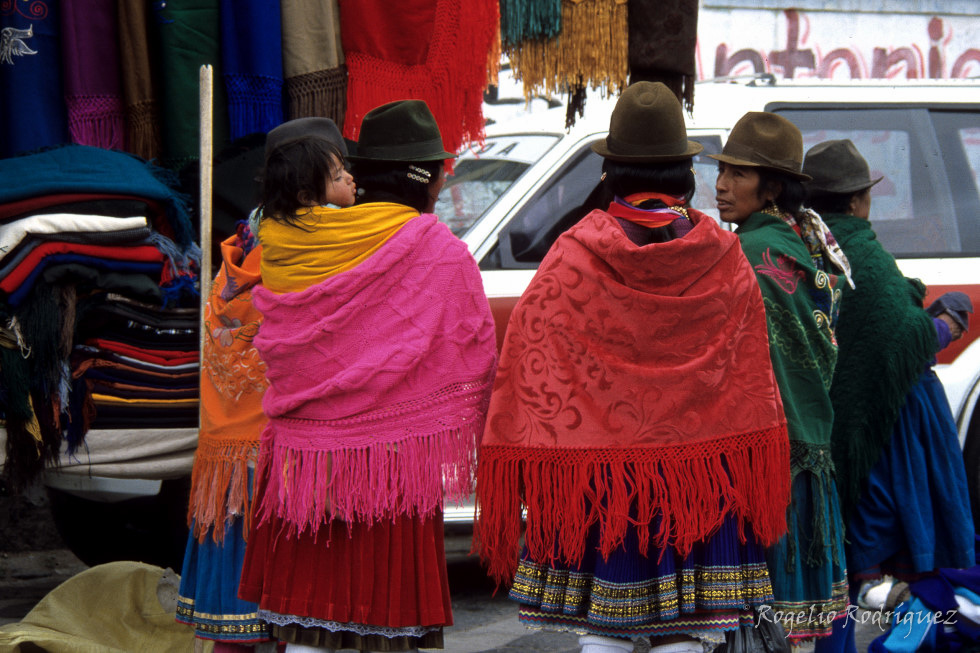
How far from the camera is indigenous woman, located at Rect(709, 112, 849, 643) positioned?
3.05 meters

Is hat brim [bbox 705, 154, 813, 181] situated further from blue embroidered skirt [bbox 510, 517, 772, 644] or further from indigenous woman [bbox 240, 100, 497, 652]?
blue embroidered skirt [bbox 510, 517, 772, 644]

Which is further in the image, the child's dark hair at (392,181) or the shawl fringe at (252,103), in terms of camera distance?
the shawl fringe at (252,103)

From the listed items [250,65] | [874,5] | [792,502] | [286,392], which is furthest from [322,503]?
[874,5]

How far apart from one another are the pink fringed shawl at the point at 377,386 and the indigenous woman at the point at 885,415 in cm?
147

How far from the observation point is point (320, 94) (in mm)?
3543

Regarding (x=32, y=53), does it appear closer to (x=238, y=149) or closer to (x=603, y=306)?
(x=238, y=149)

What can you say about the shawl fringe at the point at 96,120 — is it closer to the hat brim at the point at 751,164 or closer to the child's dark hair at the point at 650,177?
the child's dark hair at the point at 650,177

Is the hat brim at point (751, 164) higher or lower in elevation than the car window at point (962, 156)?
higher

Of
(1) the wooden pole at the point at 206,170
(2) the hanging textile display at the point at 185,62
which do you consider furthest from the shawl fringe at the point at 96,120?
(1) the wooden pole at the point at 206,170

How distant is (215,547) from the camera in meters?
3.23

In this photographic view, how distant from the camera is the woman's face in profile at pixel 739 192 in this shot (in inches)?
130

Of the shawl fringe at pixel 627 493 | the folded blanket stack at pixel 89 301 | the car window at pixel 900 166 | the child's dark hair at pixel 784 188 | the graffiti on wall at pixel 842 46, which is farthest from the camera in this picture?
the graffiti on wall at pixel 842 46

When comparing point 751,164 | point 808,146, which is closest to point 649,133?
point 751,164

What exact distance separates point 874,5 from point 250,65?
9.63 meters
